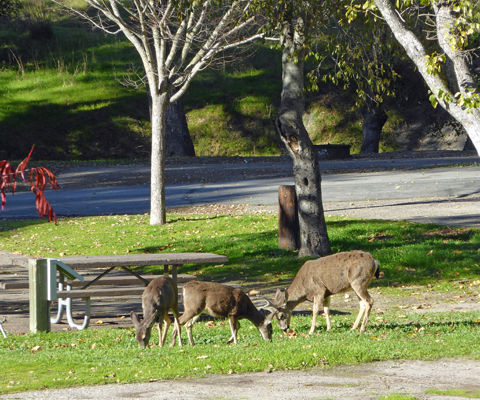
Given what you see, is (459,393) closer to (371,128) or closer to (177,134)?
(177,134)

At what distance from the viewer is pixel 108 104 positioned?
4009 cm

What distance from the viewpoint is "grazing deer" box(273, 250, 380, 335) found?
7.52 m

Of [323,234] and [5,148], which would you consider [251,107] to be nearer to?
[5,148]

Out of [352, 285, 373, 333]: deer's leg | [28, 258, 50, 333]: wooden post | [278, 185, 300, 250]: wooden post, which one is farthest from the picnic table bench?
[278, 185, 300, 250]: wooden post

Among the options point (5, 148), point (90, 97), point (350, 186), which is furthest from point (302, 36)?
point (90, 97)

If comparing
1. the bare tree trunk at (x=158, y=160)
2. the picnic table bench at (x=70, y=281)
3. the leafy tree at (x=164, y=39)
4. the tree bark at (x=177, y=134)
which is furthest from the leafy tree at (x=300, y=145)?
the tree bark at (x=177, y=134)

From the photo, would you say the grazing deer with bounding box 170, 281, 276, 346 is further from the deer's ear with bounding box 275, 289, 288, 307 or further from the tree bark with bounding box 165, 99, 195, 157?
the tree bark with bounding box 165, 99, 195, 157

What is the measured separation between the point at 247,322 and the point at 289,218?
4.97 metres

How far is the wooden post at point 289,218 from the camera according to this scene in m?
13.6

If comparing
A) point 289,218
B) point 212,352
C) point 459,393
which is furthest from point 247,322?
point 289,218

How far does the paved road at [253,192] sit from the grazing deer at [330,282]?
1112 centimetres

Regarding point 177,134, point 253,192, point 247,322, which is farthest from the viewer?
point 177,134

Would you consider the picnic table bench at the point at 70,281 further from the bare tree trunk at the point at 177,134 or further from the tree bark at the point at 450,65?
the bare tree trunk at the point at 177,134

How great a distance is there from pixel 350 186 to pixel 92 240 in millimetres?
9358
